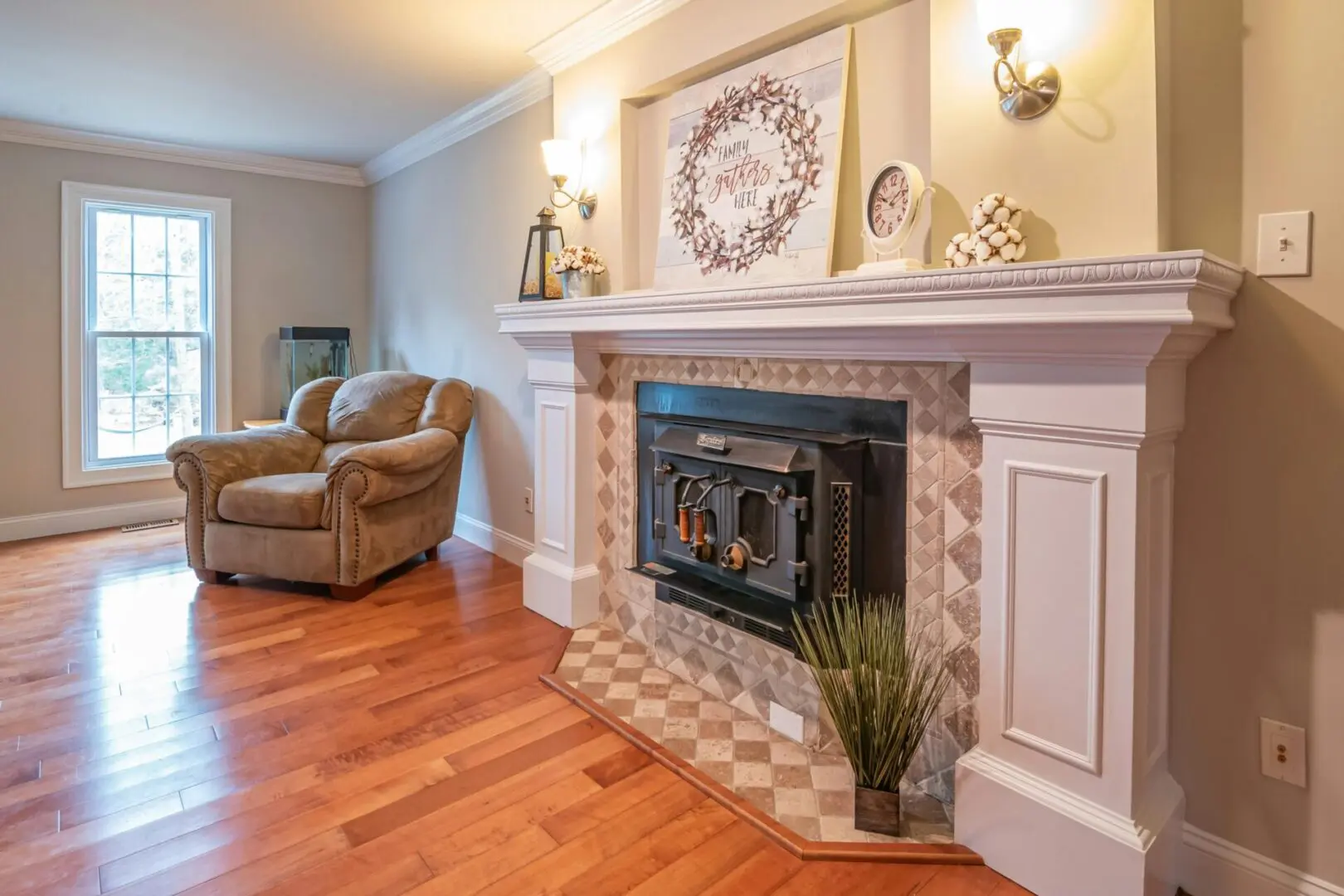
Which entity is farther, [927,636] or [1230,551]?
[927,636]

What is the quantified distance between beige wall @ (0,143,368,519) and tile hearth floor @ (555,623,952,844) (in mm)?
3563

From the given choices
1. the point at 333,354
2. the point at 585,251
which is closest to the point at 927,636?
the point at 585,251

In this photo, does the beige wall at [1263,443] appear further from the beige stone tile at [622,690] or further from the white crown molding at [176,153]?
the white crown molding at [176,153]

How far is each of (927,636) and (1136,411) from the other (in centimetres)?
78

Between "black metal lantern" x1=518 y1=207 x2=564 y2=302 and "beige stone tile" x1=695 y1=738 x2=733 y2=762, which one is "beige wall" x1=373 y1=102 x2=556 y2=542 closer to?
"black metal lantern" x1=518 y1=207 x2=564 y2=302

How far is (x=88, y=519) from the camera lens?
462 cm

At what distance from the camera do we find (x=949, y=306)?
1630 mm

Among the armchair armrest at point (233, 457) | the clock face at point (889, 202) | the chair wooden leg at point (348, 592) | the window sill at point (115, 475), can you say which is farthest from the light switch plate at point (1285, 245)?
the window sill at point (115, 475)

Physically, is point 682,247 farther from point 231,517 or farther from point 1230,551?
point 231,517

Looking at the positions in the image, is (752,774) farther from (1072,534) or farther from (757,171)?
(757,171)

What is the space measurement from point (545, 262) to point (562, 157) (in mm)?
408

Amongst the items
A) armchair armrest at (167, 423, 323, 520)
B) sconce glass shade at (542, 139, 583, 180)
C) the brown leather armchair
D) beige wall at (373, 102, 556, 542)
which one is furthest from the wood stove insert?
armchair armrest at (167, 423, 323, 520)

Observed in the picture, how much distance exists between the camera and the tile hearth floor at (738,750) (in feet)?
6.01

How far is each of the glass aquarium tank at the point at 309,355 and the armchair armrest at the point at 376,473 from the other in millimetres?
1811
